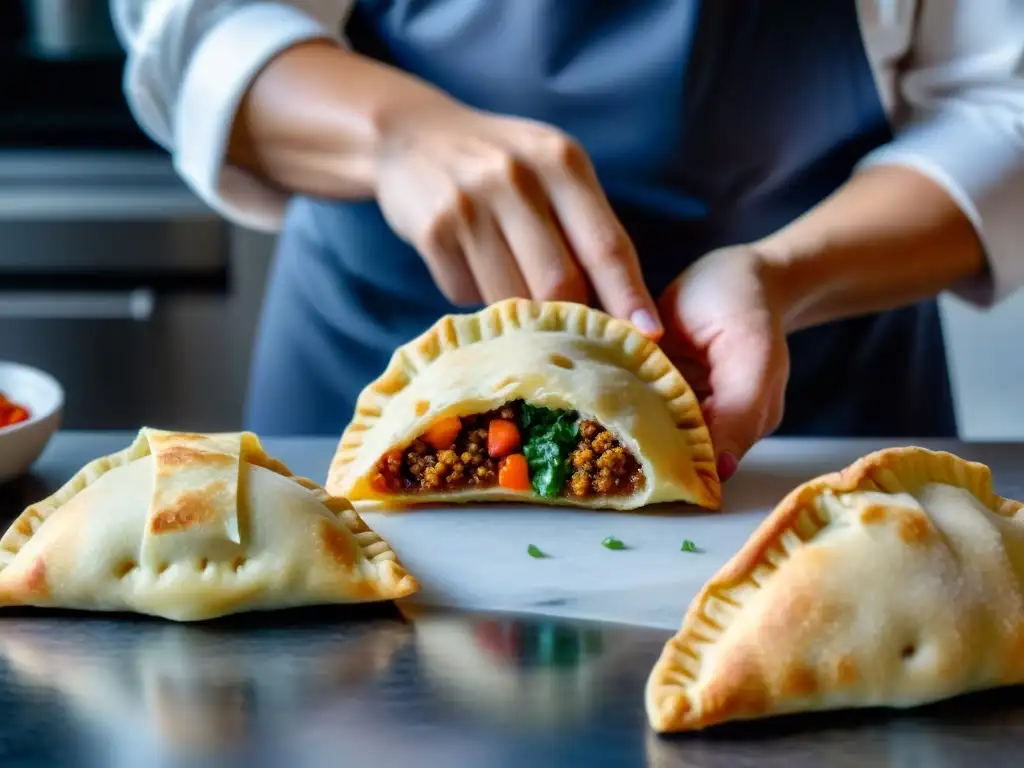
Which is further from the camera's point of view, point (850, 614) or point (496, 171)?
point (496, 171)

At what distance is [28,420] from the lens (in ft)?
5.16

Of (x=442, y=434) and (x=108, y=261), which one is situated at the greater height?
(x=442, y=434)

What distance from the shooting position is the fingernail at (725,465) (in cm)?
155

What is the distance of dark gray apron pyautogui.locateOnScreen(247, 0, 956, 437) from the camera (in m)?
1.98

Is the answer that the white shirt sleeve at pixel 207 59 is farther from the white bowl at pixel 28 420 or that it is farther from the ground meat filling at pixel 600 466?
the ground meat filling at pixel 600 466

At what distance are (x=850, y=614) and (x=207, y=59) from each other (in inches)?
54.3

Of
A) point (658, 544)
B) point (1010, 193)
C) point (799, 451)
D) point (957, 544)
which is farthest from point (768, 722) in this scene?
point (1010, 193)

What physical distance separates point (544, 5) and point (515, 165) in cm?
41

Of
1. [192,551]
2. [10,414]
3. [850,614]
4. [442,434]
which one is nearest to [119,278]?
[10,414]

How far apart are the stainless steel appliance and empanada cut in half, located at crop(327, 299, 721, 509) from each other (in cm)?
177

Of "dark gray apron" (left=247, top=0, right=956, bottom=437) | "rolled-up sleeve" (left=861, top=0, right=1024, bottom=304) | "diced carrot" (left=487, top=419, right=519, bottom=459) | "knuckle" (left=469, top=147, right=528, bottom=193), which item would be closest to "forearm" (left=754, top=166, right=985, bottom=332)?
"rolled-up sleeve" (left=861, top=0, right=1024, bottom=304)

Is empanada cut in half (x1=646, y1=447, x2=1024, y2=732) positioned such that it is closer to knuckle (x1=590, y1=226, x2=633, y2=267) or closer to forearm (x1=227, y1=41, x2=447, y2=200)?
knuckle (x1=590, y1=226, x2=633, y2=267)

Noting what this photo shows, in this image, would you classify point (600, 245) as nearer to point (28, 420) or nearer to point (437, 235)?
point (437, 235)

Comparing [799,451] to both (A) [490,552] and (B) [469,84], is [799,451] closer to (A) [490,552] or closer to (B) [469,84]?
(A) [490,552]
